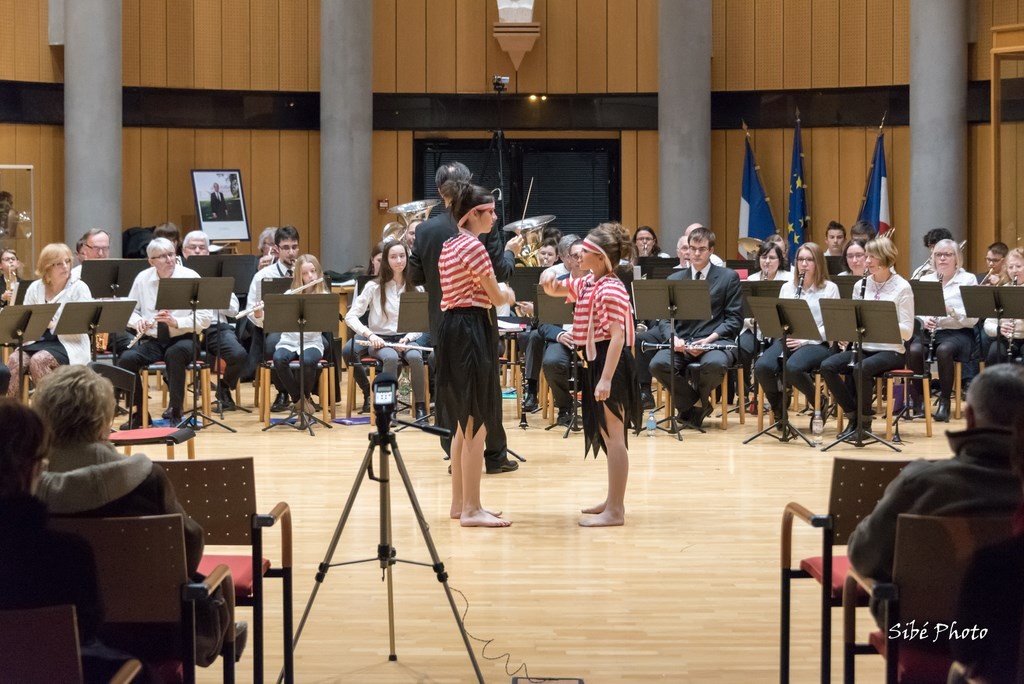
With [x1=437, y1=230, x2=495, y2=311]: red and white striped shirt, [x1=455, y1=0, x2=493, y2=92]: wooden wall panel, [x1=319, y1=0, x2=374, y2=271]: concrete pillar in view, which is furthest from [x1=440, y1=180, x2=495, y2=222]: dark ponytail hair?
[x1=455, y1=0, x2=493, y2=92]: wooden wall panel

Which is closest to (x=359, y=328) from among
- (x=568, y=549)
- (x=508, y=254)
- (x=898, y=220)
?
(x=508, y=254)

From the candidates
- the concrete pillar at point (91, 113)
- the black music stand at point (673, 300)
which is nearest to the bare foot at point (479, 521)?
the black music stand at point (673, 300)

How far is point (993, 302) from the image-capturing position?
937 centimetres

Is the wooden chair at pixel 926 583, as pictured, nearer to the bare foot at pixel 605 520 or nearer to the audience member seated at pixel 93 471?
the audience member seated at pixel 93 471

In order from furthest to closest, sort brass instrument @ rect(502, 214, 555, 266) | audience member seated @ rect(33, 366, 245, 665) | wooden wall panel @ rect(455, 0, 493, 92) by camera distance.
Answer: wooden wall panel @ rect(455, 0, 493, 92), brass instrument @ rect(502, 214, 555, 266), audience member seated @ rect(33, 366, 245, 665)

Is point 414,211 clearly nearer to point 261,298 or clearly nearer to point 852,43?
point 261,298

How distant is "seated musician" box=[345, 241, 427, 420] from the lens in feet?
32.8

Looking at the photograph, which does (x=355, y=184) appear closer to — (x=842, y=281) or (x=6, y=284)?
(x=6, y=284)

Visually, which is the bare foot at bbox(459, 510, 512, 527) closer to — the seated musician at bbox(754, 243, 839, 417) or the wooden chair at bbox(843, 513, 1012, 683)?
the wooden chair at bbox(843, 513, 1012, 683)

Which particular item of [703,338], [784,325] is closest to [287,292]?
[703,338]

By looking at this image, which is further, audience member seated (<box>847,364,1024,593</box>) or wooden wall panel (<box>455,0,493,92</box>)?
wooden wall panel (<box>455,0,493,92</box>)

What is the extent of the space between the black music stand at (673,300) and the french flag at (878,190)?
5.73 metres

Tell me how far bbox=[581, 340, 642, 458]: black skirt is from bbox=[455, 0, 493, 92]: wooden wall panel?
935cm

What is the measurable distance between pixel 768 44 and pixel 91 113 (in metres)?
7.96
